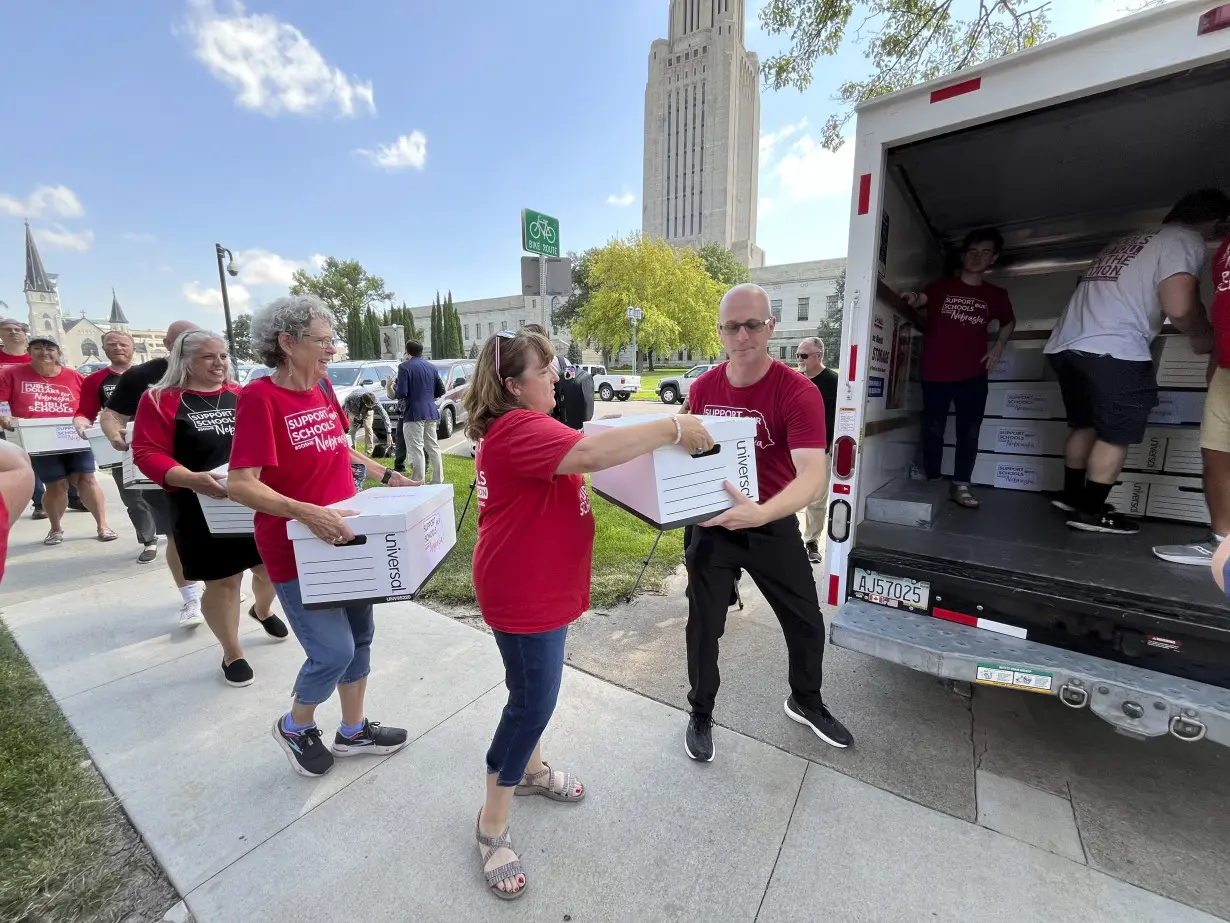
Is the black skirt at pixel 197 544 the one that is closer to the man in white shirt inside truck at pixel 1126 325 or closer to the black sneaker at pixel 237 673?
the black sneaker at pixel 237 673

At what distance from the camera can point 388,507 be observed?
75.2 inches

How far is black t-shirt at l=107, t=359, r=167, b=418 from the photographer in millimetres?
3426

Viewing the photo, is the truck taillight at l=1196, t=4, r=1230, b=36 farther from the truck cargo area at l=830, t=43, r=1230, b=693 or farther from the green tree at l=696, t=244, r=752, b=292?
the green tree at l=696, t=244, r=752, b=292

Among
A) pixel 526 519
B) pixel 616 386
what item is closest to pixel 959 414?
pixel 526 519

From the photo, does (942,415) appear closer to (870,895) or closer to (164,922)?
(870,895)

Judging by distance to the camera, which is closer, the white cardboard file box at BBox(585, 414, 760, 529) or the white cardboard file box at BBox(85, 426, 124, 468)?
the white cardboard file box at BBox(585, 414, 760, 529)

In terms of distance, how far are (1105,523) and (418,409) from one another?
6.89 meters

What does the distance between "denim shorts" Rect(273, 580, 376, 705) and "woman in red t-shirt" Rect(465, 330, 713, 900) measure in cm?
74

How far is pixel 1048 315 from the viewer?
4344 millimetres

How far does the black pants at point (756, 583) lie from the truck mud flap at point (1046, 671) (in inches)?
6.9

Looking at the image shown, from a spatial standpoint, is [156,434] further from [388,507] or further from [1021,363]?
[1021,363]

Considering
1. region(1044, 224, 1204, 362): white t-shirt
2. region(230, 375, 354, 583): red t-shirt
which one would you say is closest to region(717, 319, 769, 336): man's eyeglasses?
region(230, 375, 354, 583): red t-shirt

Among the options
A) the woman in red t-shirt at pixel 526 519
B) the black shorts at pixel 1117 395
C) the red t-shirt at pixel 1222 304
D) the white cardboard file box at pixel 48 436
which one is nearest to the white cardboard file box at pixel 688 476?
the woman in red t-shirt at pixel 526 519

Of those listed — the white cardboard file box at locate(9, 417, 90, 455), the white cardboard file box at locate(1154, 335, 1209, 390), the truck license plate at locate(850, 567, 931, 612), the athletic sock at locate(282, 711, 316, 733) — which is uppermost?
the white cardboard file box at locate(1154, 335, 1209, 390)
